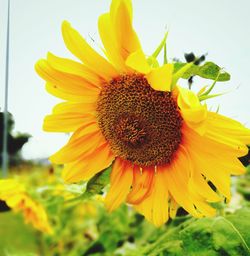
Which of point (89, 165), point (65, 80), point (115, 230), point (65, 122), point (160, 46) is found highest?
point (160, 46)

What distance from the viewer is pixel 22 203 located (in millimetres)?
2014

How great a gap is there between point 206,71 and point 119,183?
0.42m

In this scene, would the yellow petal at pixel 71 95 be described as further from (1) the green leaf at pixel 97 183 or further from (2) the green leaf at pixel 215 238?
(2) the green leaf at pixel 215 238

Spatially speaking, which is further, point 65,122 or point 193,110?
point 65,122

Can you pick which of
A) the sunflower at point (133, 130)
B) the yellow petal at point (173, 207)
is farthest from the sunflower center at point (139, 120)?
the yellow petal at point (173, 207)

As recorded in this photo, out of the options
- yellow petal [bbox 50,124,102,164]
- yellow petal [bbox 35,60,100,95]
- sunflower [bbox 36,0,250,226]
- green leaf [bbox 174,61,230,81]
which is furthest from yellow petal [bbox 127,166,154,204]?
green leaf [bbox 174,61,230,81]

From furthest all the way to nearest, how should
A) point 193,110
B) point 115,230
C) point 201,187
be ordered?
point 115,230 → point 201,187 → point 193,110

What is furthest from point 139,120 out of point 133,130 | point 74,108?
point 74,108

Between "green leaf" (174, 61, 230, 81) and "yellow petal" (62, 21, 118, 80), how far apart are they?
19 centimetres

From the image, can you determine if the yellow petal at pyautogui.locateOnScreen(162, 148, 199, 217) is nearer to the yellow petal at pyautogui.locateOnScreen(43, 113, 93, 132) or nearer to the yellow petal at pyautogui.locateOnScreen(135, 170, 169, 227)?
the yellow petal at pyautogui.locateOnScreen(135, 170, 169, 227)

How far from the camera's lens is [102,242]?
2.08m

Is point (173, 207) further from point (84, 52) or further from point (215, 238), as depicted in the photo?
point (84, 52)

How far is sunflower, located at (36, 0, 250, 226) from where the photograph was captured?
0.97 metres

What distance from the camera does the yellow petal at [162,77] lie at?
0.90 m
